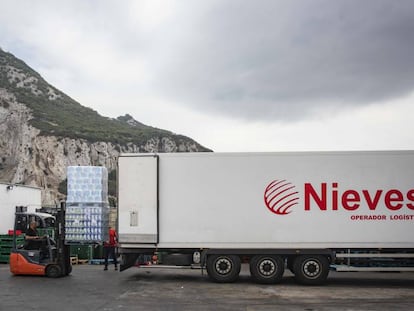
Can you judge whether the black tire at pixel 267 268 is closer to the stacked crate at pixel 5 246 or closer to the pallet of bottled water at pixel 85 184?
the pallet of bottled water at pixel 85 184

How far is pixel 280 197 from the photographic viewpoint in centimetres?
1452

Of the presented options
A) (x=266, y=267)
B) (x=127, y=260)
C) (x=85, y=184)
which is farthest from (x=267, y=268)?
(x=85, y=184)

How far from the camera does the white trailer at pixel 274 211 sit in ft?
47.4

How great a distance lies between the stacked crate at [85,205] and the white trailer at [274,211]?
1.22 meters

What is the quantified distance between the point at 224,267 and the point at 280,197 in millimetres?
2674

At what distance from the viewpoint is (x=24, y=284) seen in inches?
560

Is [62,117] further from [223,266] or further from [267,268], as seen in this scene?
[267,268]

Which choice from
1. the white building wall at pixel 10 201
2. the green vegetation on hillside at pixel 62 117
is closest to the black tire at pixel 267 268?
the white building wall at pixel 10 201

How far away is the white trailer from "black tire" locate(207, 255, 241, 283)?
1.2 inches

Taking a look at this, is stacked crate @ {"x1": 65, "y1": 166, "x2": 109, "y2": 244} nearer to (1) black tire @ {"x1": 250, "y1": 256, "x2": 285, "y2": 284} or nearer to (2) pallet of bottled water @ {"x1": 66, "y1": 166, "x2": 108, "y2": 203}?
(2) pallet of bottled water @ {"x1": 66, "y1": 166, "x2": 108, "y2": 203}

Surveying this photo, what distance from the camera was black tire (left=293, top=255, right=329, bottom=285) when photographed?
47.4 feet

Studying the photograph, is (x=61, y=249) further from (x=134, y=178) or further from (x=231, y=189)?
(x=231, y=189)

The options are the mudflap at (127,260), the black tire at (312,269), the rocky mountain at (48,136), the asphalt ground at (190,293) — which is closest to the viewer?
the asphalt ground at (190,293)

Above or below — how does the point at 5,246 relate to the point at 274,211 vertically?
below
